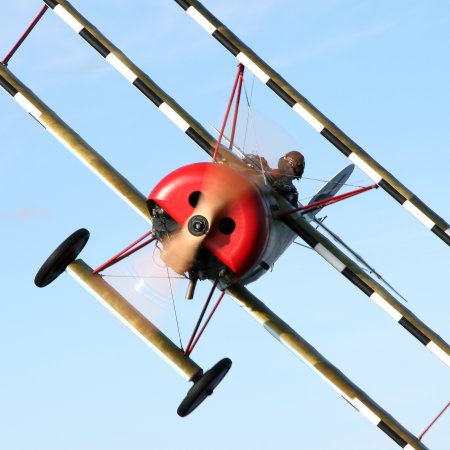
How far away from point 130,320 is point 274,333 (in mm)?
2719

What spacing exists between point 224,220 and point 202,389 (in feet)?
7.94

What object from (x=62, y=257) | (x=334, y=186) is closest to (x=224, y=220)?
(x=62, y=257)

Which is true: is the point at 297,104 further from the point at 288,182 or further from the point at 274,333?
the point at 274,333

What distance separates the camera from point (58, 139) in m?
23.5

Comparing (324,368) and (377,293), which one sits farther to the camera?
(324,368)

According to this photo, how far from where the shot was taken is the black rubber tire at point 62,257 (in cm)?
2238

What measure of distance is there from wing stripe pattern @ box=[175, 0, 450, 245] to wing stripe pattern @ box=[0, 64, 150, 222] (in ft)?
8.58

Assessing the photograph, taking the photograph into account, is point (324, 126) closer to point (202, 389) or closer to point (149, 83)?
point (149, 83)

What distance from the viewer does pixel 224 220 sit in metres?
20.4

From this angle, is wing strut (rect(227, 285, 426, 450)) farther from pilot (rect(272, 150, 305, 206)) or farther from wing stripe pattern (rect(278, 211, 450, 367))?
pilot (rect(272, 150, 305, 206))

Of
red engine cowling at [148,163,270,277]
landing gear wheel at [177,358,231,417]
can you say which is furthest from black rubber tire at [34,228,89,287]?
landing gear wheel at [177,358,231,417]

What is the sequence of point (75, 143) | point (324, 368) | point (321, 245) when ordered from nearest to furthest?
point (321, 245) < point (324, 368) < point (75, 143)

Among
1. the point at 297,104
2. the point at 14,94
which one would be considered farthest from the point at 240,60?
the point at 14,94

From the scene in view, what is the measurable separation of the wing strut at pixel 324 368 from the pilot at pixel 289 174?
1852 mm
